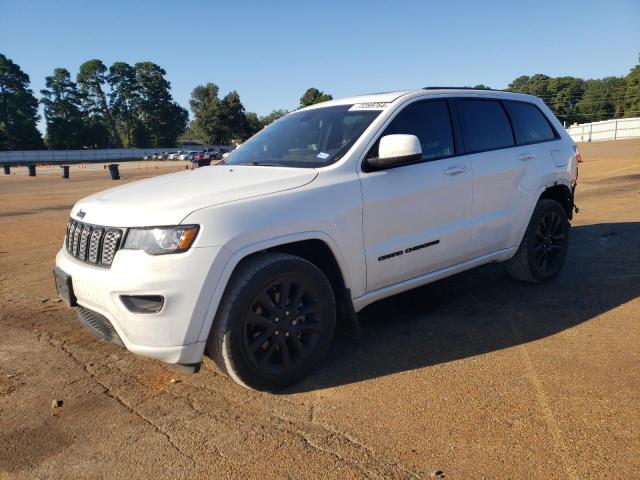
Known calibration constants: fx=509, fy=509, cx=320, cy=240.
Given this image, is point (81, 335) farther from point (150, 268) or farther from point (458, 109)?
point (458, 109)

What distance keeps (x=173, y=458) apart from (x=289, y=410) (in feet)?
2.28

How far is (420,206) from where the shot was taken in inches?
148

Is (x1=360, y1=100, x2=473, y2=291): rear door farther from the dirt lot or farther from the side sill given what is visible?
the dirt lot

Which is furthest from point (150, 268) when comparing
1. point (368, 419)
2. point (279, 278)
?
point (368, 419)

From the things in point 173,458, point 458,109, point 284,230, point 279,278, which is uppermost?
point 458,109

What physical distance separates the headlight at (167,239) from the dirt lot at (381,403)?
98 cm

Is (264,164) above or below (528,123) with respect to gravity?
below

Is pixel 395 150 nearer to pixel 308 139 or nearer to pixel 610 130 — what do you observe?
pixel 308 139

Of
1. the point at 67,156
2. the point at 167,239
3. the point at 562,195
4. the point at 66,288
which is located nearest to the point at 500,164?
the point at 562,195

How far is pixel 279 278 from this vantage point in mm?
3055

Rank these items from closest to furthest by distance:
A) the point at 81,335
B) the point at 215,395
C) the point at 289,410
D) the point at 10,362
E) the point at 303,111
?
the point at 289,410 < the point at 215,395 < the point at 10,362 < the point at 81,335 < the point at 303,111

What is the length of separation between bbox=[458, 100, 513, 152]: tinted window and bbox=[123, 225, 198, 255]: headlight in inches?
99.7

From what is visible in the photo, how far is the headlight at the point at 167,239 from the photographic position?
2.76 metres

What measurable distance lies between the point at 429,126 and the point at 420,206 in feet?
2.42
